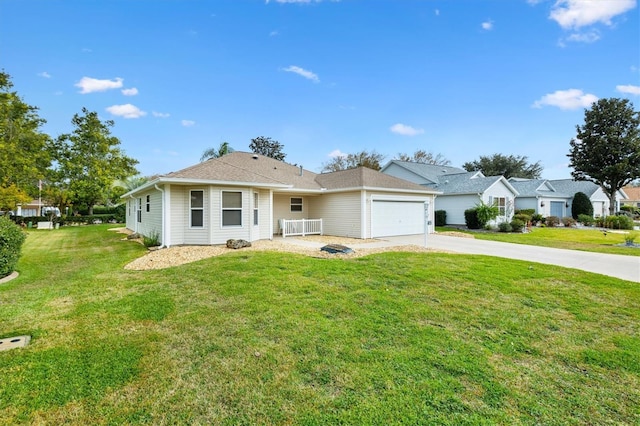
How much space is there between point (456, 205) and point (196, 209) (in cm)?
1854

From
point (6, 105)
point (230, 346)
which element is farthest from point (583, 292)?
point (6, 105)

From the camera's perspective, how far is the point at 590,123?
1212 inches

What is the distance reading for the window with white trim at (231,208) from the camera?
1198 cm

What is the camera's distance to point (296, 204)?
17656 mm

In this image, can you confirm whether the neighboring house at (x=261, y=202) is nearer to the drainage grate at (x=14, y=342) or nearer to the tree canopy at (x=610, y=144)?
the drainage grate at (x=14, y=342)

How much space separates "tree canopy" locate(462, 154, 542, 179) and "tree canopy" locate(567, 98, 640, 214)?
37.1 feet

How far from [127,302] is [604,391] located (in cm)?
655

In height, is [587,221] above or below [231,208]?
below

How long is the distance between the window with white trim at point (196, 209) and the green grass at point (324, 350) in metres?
5.25

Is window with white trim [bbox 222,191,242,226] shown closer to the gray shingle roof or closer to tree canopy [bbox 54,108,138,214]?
the gray shingle roof

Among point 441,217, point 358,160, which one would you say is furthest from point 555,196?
point 358,160

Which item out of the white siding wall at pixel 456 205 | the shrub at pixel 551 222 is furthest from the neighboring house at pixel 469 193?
the shrub at pixel 551 222

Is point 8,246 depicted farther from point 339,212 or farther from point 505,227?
point 505,227

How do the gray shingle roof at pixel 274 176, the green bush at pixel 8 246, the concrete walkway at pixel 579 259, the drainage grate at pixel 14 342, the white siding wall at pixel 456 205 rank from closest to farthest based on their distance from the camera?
the drainage grate at pixel 14 342, the green bush at pixel 8 246, the concrete walkway at pixel 579 259, the gray shingle roof at pixel 274 176, the white siding wall at pixel 456 205
